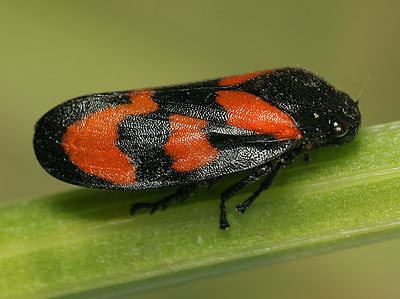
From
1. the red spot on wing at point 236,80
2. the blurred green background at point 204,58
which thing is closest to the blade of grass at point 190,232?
the red spot on wing at point 236,80

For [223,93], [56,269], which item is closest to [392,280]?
[223,93]

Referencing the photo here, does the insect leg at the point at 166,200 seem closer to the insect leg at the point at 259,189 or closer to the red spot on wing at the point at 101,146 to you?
the red spot on wing at the point at 101,146

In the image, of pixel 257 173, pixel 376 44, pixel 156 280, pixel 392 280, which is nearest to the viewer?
pixel 156 280

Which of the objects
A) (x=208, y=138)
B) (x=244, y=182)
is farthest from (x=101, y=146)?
(x=244, y=182)

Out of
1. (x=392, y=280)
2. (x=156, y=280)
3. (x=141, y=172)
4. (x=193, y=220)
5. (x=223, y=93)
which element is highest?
(x=223, y=93)

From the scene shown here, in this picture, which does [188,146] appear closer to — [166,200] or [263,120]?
[166,200]

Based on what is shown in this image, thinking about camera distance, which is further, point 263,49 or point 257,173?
point 263,49

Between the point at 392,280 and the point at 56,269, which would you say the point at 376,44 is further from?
the point at 56,269
